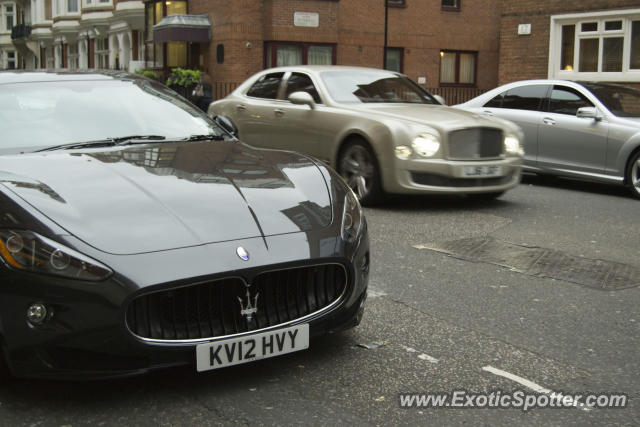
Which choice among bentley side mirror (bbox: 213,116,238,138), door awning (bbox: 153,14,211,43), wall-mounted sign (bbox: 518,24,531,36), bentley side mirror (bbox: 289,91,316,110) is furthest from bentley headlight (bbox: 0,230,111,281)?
door awning (bbox: 153,14,211,43)

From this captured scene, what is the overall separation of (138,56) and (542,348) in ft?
111

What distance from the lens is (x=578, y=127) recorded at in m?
10.9

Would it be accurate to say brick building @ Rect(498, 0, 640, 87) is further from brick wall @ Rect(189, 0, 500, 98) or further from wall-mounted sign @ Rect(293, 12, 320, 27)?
brick wall @ Rect(189, 0, 500, 98)

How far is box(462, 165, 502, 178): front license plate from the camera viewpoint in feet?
28.4

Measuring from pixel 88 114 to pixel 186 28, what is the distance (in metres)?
23.5

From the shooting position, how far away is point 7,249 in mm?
3330

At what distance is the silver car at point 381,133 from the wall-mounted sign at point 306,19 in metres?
16.4

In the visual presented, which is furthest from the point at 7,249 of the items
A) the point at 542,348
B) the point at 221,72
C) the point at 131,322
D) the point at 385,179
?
the point at 221,72

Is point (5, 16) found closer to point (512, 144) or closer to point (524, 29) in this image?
point (524, 29)

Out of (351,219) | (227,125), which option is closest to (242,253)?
(351,219)

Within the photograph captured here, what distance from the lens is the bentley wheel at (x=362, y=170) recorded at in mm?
8891

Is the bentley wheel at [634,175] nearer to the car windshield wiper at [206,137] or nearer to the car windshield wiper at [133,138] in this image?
the car windshield wiper at [206,137]

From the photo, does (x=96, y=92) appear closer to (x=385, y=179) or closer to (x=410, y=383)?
(x=410, y=383)

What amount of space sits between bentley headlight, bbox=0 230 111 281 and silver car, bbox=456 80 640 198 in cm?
869
